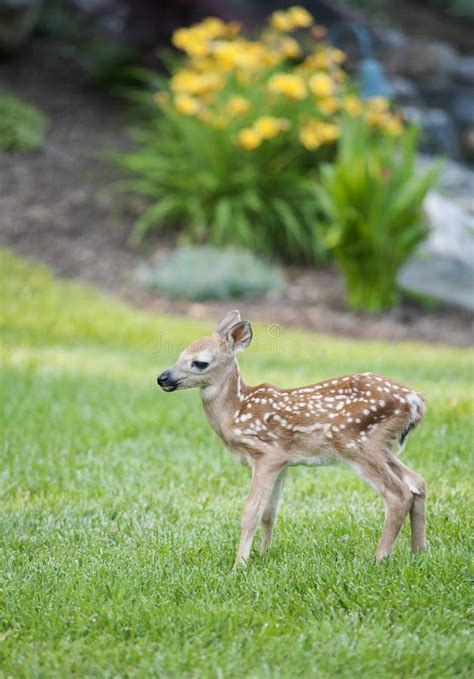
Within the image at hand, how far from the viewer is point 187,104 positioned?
11.4m

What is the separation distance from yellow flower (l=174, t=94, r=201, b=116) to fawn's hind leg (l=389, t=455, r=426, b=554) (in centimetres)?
830

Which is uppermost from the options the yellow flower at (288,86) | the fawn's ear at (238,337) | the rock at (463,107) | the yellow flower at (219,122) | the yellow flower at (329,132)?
the fawn's ear at (238,337)

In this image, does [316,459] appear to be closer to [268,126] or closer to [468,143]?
[268,126]

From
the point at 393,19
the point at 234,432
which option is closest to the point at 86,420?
the point at 234,432

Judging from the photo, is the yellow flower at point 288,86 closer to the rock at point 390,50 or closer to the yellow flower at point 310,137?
the yellow flower at point 310,137

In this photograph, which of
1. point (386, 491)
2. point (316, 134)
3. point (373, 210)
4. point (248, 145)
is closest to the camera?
point (386, 491)

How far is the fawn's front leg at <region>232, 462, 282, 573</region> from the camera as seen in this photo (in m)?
3.81

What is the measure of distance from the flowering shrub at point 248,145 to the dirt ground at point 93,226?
1.72 ft

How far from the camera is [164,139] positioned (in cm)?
1302

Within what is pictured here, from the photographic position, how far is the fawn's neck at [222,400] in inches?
161

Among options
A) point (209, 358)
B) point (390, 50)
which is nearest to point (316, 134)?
point (390, 50)

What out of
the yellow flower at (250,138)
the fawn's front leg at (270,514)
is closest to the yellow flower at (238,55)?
the yellow flower at (250,138)

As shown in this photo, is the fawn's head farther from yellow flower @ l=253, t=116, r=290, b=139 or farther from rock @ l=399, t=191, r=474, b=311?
yellow flower @ l=253, t=116, r=290, b=139

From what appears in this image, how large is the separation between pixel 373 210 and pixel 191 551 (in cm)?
646
